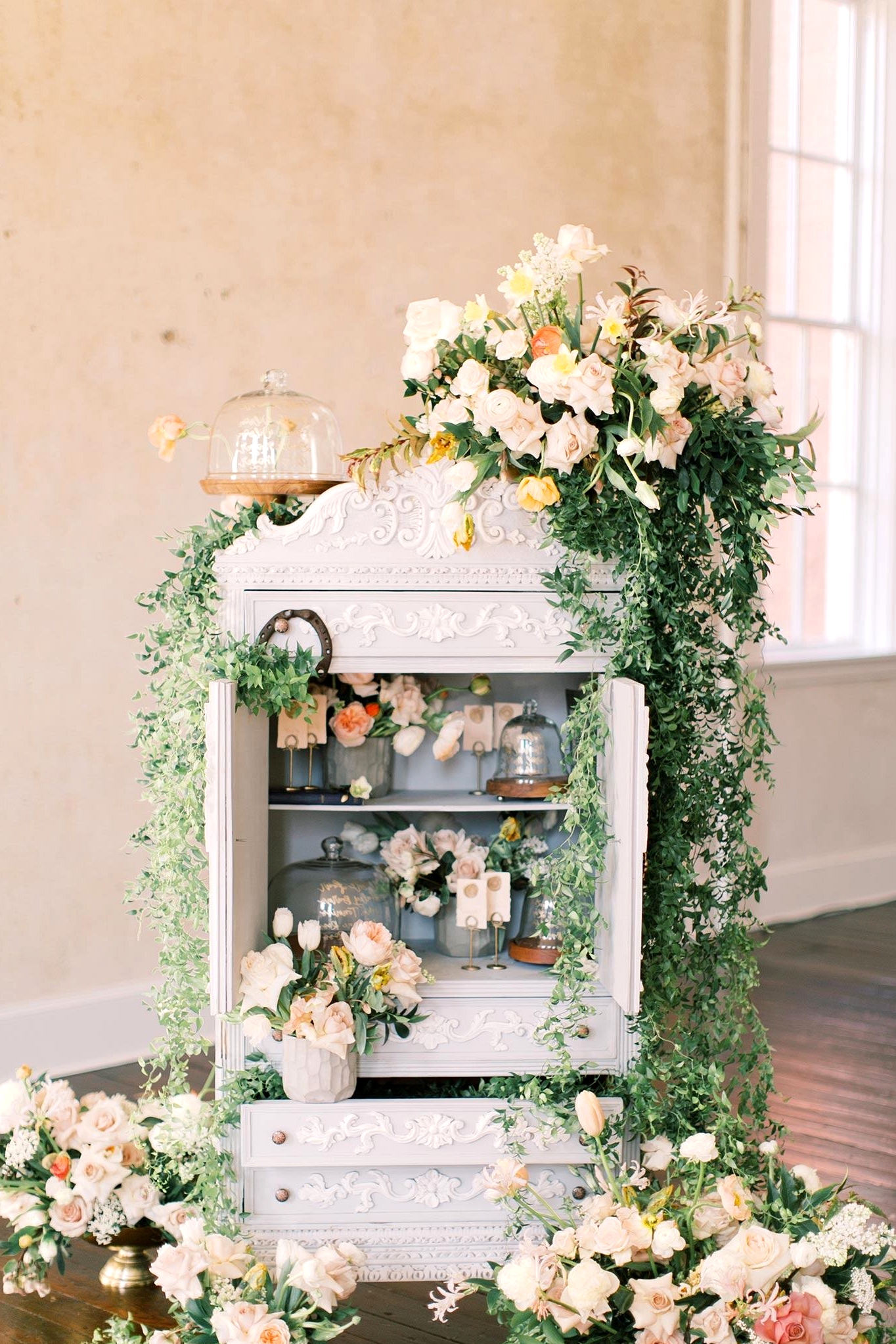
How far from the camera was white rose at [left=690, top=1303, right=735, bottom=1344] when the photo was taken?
1.88 meters

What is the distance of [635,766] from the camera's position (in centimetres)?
211

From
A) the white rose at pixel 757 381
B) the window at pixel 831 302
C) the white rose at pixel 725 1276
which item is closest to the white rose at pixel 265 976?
the white rose at pixel 725 1276

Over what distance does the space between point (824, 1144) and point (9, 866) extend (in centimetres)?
191

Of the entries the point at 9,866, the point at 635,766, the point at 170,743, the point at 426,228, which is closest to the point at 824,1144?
the point at 635,766

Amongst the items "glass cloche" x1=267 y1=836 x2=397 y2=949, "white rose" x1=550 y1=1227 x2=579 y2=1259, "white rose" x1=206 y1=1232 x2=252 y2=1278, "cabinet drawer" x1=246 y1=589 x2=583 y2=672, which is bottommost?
"white rose" x1=206 y1=1232 x2=252 y2=1278

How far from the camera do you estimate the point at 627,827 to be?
2.14 metres

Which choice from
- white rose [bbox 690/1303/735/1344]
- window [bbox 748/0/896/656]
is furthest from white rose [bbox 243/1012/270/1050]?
window [bbox 748/0/896/656]

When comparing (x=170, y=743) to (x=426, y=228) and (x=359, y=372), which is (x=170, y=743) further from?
(x=426, y=228)

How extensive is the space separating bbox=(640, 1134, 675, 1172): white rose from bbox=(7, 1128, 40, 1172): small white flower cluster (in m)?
0.98

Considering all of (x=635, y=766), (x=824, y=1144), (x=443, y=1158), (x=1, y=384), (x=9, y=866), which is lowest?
(x=824, y=1144)

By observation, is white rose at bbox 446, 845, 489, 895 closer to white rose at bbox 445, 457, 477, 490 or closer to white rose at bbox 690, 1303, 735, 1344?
white rose at bbox 445, 457, 477, 490

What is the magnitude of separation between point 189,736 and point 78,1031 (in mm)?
1467

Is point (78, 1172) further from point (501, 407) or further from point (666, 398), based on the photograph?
point (666, 398)

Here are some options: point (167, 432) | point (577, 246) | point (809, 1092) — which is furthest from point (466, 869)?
point (809, 1092)
